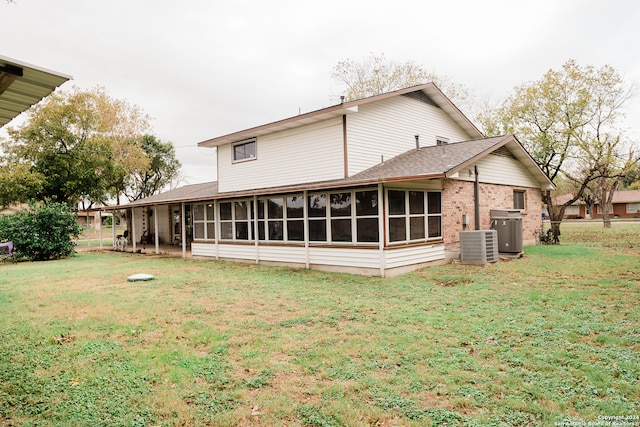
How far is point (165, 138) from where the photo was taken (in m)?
39.3

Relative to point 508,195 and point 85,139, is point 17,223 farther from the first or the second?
point 508,195

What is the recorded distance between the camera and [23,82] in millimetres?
2771

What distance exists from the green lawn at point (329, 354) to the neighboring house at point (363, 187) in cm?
248

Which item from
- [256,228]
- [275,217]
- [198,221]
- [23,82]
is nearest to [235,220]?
[256,228]

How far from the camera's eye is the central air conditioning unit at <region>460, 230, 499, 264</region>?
11219 millimetres

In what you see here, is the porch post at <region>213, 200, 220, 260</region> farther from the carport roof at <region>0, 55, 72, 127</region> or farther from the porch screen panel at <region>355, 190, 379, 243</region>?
the carport roof at <region>0, 55, 72, 127</region>

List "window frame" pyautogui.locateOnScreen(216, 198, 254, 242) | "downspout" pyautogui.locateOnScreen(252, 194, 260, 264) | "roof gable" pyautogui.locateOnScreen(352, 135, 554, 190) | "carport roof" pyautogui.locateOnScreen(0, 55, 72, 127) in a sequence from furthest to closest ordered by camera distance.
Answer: "window frame" pyautogui.locateOnScreen(216, 198, 254, 242) < "downspout" pyautogui.locateOnScreen(252, 194, 260, 264) < "roof gable" pyautogui.locateOnScreen(352, 135, 554, 190) < "carport roof" pyautogui.locateOnScreen(0, 55, 72, 127)

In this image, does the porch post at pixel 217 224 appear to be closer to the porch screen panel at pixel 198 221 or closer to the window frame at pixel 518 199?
the porch screen panel at pixel 198 221

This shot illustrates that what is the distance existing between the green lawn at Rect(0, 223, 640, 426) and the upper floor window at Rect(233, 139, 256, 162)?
7.16m

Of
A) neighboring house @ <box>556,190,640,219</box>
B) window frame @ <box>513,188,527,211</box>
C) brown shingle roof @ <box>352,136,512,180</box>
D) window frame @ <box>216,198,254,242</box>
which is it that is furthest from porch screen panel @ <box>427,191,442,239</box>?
neighboring house @ <box>556,190,640,219</box>

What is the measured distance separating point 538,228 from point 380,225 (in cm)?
1093

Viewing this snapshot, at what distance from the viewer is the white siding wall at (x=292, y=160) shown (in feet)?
39.0

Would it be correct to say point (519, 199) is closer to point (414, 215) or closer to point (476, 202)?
point (476, 202)

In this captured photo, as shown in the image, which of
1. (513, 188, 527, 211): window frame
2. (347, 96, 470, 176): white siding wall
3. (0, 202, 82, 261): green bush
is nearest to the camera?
(347, 96, 470, 176): white siding wall
